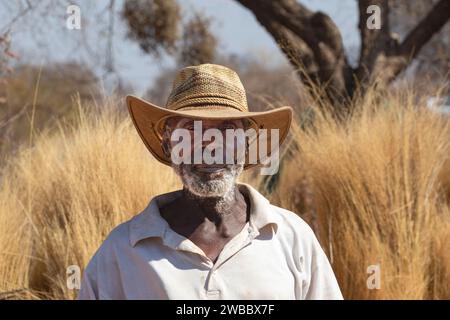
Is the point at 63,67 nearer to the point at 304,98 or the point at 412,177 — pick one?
the point at 304,98

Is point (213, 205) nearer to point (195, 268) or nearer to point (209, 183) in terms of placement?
point (209, 183)

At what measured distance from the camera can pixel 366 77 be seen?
8.17 metres

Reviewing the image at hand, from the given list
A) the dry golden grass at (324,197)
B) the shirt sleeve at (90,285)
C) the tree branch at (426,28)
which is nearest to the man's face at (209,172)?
the shirt sleeve at (90,285)

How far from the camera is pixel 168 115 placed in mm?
3260

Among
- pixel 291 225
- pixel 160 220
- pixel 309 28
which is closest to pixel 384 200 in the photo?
pixel 291 225

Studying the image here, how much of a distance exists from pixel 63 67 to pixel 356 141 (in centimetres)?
567

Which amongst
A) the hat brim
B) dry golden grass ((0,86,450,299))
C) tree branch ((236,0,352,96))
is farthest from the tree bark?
the hat brim

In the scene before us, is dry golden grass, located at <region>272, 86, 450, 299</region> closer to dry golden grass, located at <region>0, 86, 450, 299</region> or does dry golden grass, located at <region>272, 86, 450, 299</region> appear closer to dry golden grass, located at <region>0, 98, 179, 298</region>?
dry golden grass, located at <region>0, 86, 450, 299</region>

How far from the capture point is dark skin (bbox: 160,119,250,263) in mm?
3111

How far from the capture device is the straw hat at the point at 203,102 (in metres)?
3.12

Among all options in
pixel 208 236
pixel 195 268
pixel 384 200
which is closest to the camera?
pixel 195 268

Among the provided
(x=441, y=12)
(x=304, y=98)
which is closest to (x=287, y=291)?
(x=304, y=98)

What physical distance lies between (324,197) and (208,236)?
3.24 m

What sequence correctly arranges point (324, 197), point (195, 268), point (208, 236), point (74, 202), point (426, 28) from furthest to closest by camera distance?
1. point (426, 28)
2. point (324, 197)
3. point (74, 202)
4. point (208, 236)
5. point (195, 268)
